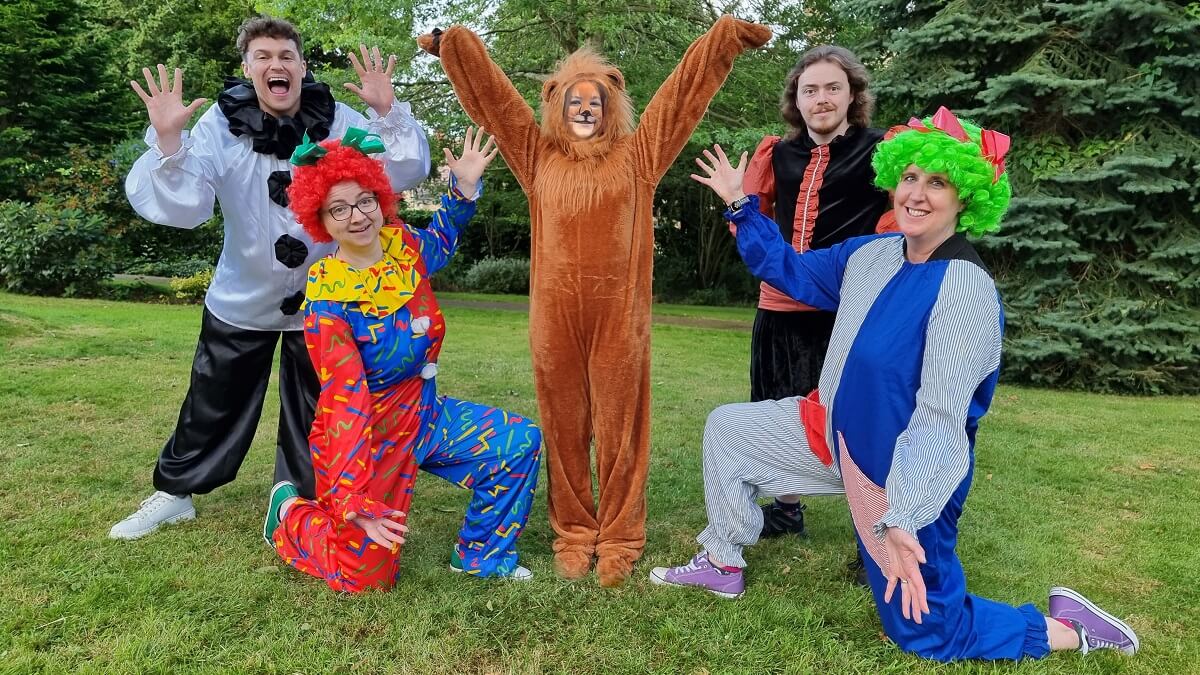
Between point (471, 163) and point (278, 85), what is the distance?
82 cm

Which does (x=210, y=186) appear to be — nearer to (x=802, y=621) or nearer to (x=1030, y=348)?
(x=802, y=621)

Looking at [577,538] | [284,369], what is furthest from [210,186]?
[577,538]

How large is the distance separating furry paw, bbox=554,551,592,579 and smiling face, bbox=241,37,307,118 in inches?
84.5

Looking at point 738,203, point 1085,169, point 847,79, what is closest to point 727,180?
point 738,203

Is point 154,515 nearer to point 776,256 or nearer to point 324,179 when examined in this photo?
point 324,179

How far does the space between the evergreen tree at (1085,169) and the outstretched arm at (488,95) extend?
629cm

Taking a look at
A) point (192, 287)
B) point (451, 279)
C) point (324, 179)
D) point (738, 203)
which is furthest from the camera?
point (451, 279)

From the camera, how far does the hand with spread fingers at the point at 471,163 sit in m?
3.15

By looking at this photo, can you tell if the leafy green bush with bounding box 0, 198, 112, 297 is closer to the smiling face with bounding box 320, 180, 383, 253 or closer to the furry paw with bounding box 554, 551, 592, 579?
the smiling face with bounding box 320, 180, 383, 253

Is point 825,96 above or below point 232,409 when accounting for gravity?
above

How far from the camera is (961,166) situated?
2.31 meters

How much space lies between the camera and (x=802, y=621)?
9.04ft

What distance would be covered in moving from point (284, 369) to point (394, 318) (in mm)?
842

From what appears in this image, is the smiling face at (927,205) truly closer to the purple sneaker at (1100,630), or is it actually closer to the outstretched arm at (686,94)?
the outstretched arm at (686,94)
